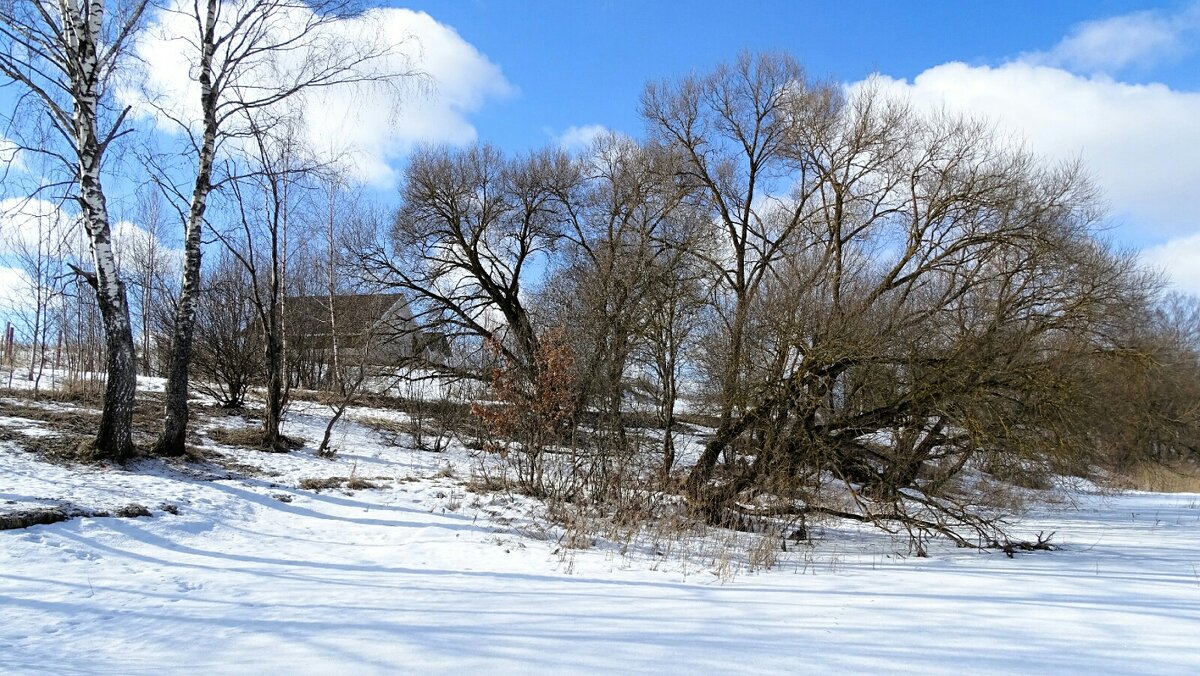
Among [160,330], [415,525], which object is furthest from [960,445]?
[160,330]

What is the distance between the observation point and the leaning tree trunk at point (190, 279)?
31.9 feet

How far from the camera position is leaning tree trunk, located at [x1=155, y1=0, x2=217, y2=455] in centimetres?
973

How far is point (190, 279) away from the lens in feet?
32.3

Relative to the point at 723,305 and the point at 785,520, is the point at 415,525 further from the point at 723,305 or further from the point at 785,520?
the point at 723,305

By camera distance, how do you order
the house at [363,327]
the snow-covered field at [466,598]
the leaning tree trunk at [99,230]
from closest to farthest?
the snow-covered field at [466,598]
the leaning tree trunk at [99,230]
the house at [363,327]

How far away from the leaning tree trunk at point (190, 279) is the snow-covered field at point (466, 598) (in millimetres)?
673

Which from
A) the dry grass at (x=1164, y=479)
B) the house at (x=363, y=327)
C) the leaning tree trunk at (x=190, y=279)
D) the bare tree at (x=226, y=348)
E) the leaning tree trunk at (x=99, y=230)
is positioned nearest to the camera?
the leaning tree trunk at (x=99, y=230)

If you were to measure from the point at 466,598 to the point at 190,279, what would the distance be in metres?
7.30

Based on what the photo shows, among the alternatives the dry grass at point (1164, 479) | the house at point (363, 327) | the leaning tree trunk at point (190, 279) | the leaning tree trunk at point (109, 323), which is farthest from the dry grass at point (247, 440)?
the dry grass at point (1164, 479)

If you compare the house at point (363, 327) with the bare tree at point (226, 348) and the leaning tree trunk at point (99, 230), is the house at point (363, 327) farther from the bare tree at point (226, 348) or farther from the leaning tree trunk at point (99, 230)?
the leaning tree trunk at point (99, 230)

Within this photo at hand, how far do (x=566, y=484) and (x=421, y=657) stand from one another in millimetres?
7069

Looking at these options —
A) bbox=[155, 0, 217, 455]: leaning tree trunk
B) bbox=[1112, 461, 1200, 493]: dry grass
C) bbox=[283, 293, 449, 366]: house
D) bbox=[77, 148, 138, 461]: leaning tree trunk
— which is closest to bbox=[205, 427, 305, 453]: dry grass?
bbox=[155, 0, 217, 455]: leaning tree trunk

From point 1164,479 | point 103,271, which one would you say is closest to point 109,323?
point 103,271

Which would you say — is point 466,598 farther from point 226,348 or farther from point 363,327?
point 363,327
